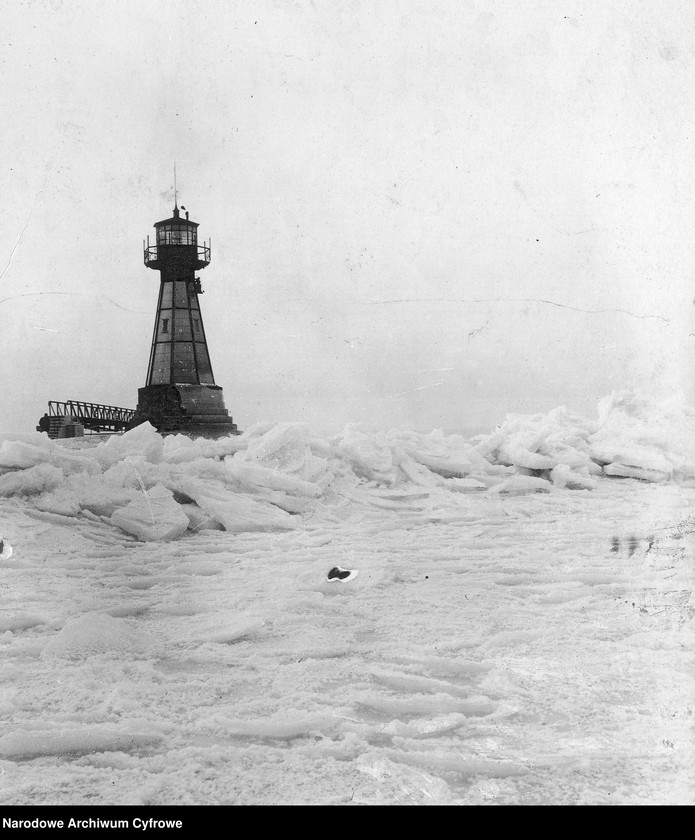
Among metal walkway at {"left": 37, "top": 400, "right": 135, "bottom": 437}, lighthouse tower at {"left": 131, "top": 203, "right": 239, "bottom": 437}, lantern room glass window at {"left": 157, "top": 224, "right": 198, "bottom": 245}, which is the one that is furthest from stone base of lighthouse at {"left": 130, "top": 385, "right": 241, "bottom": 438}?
lantern room glass window at {"left": 157, "top": 224, "right": 198, "bottom": 245}

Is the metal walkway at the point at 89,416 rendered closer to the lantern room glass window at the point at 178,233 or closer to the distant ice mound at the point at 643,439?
the lantern room glass window at the point at 178,233

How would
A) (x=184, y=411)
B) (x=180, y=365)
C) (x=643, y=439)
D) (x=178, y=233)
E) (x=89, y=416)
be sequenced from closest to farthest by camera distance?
(x=643, y=439), (x=178, y=233), (x=89, y=416), (x=184, y=411), (x=180, y=365)

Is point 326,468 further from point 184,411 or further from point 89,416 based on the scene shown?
point 184,411

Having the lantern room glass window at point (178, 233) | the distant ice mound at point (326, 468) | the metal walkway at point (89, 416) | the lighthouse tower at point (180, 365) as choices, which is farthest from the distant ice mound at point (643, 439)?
the metal walkway at point (89, 416)

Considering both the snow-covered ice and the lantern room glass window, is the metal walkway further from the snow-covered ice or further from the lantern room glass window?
the lantern room glass window

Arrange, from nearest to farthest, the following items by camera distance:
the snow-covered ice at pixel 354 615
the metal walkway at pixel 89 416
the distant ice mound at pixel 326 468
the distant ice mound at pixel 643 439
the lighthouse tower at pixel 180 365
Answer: the snow-covered ice at pixel 354 615
the distant ice mound at pixel 326 468
the distant ice mound at pixel 643 439
the metal walkway at pixel 89 416
the lighthouse tower at pixel 180 365

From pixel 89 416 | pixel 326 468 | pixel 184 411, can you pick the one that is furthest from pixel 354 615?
pixel 184 411
